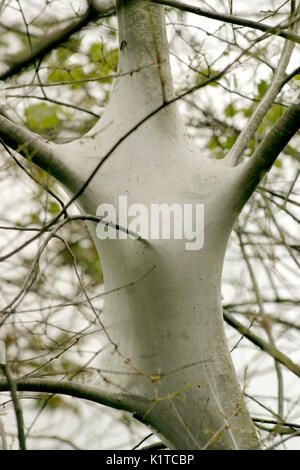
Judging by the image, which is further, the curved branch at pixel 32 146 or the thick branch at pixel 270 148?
the curved branch at pixel 32 146

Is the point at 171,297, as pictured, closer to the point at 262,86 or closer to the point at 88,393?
the point at 88,393

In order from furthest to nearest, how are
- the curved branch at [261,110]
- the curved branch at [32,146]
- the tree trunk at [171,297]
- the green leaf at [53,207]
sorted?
1. the green leaf at [53,207]
2. the curved branch at [261,110]
3. the tree trunk at [171,297]
4. the curved branch at [32,146]

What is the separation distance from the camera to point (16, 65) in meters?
1.66

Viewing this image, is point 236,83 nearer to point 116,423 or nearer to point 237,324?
point 237,324

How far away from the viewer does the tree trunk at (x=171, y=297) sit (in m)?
2.34

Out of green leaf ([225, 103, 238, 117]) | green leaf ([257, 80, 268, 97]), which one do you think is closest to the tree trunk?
green leaf ([257, 80, 268, 97])

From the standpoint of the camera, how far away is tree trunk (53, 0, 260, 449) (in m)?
2.34

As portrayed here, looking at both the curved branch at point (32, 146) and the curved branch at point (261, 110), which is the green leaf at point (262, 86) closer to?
the curved branch at point (261, 110)

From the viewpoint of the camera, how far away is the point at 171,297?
2.36 m

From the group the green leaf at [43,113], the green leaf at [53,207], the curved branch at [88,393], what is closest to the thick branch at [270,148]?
the curved branch at [88,393]

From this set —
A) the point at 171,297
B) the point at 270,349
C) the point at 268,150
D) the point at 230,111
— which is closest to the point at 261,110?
the point at 268,150

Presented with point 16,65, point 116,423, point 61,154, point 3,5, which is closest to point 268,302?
point 116,423

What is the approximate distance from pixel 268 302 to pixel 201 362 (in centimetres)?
245
